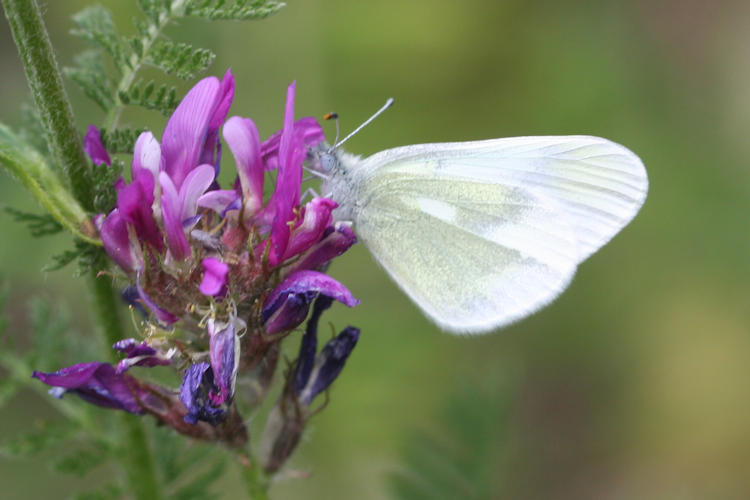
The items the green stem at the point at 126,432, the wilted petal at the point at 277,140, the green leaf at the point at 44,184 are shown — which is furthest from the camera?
the wilted petal at the point at 277,140

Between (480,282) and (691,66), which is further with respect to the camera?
(691,66)

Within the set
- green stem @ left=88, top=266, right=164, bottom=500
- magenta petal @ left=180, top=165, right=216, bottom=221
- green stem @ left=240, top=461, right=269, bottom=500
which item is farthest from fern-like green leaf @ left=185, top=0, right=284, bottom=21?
green stem @ left=240, top=461, right=269, bottom=500

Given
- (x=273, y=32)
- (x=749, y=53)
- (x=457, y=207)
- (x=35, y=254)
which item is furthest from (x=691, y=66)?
(x=35, y=254)

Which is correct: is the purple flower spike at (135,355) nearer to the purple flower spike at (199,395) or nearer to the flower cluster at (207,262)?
the flower cluster at (207,262)

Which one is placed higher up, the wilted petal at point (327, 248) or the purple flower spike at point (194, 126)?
the purple flower spike at point (194, 126)

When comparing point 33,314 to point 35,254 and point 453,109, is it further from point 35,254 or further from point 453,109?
point 453,109

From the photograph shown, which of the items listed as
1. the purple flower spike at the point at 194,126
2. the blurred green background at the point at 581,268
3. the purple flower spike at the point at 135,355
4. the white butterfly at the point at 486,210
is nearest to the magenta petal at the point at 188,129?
the purple flower spike at the point at 194,126

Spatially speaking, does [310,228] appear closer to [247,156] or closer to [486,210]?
[247,156]
